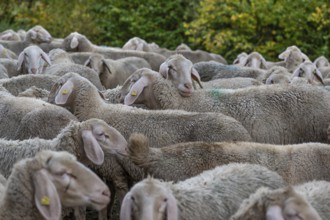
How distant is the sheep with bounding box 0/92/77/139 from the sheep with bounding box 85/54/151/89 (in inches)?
147

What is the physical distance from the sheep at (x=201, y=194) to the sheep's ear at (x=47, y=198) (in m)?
0.43

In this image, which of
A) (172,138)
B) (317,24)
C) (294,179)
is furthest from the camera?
(317,24)

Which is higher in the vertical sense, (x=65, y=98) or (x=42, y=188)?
(x=42, y=188)

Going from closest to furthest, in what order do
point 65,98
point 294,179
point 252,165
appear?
point 252,165 → point 294,179 → point 65,98

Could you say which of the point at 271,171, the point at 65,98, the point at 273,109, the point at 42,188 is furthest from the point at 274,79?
the point at 42,188

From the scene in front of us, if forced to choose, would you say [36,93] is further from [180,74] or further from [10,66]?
[10,66]

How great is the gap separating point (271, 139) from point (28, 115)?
96.6 inches

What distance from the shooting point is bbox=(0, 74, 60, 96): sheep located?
1012 centimetres

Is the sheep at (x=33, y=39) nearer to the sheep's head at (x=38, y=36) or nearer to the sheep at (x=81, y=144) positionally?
the sheep's head at (x=38, y=36)

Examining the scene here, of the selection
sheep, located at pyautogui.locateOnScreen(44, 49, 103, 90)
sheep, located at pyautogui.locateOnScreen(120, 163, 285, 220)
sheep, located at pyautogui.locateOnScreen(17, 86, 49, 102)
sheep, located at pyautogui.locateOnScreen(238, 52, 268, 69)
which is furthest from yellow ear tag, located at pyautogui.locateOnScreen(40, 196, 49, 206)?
sheep, located at pyautogui.locateOnScreen(238, 52, 268, 69)

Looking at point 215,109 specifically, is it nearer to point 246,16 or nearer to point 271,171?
point 271,171

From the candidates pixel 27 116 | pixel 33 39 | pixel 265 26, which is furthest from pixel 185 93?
pixel 265 26

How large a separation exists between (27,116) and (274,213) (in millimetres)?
3604

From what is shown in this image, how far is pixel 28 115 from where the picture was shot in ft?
26.5
